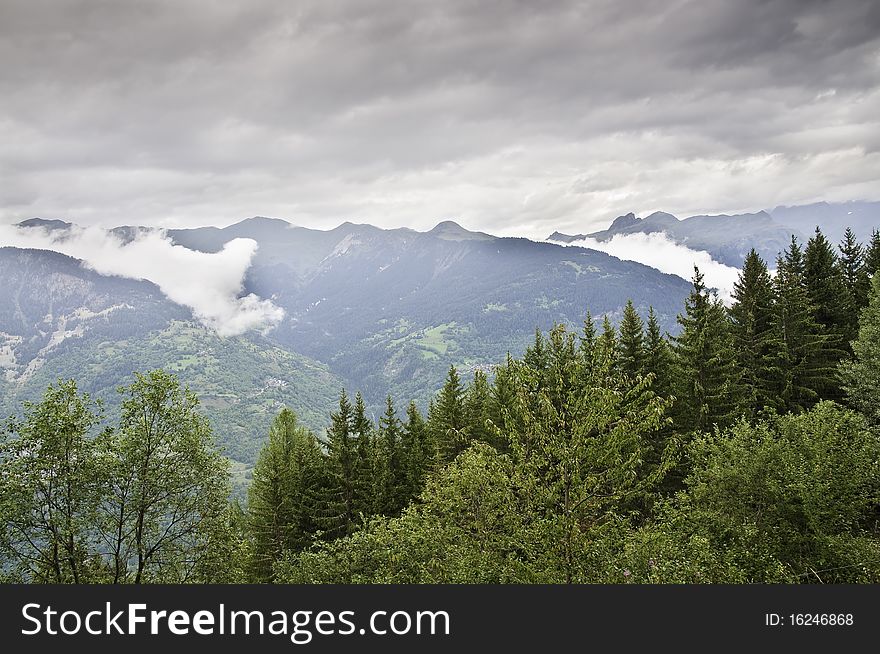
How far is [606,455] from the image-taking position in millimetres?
15664

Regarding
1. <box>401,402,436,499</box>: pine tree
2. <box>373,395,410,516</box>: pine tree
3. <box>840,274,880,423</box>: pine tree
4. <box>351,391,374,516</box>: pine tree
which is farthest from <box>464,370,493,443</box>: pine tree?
<box>840,274,880,423</box>: pine tree

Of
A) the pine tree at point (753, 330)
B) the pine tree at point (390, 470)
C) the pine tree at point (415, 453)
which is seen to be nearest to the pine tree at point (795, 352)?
the pine tree at point (753, 330)

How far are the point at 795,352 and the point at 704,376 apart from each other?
341 inches

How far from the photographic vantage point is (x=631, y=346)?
40844 mm

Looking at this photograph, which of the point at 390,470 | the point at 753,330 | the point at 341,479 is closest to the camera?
the point at 753,330

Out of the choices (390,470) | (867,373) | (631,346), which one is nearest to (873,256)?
(867,373)

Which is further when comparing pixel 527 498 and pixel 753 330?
pixel 753 330

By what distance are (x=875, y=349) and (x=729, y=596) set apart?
1163 inches

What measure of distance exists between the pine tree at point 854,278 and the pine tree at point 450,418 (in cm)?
2636

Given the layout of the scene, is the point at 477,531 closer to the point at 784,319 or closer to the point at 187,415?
the point at 187,415

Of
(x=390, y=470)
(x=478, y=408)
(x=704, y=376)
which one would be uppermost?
(x=704, y=376)

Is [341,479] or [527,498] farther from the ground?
[527,498]

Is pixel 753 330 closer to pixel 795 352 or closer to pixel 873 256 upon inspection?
pixel 795 352

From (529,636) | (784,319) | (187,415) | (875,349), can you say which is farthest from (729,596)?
(784,319)
